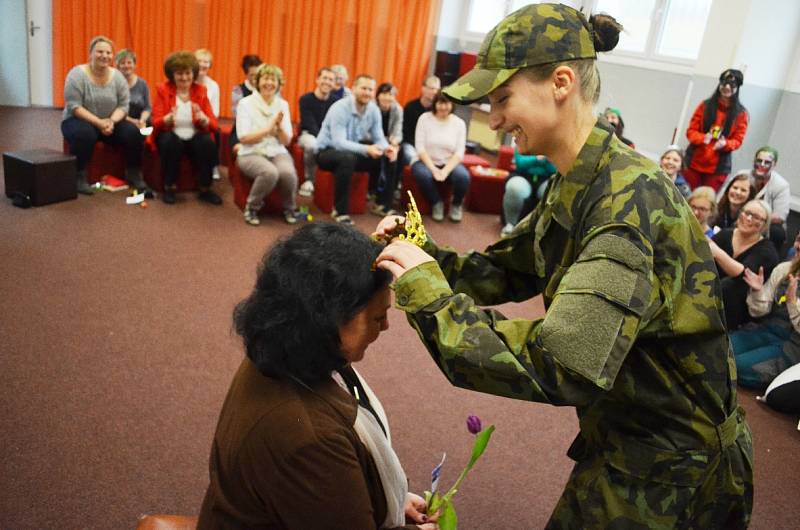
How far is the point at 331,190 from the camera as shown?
18.2 ft

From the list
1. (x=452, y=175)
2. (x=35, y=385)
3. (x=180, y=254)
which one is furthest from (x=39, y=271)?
(x=452, y=175)

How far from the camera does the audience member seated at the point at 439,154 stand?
227 inches

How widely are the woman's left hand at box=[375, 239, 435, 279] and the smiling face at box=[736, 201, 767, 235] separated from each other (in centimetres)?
335

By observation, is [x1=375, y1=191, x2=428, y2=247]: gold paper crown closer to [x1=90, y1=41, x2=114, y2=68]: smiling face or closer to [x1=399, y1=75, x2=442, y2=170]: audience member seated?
[x1=90, y1=41, x2=114, y2=68]: smiling face

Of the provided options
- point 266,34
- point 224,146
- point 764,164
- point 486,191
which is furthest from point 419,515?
point 266,34

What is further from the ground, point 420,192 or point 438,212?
point 420,192

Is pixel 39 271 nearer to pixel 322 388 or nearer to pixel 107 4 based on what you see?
pixel 322 388

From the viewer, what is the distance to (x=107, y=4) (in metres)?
7.59

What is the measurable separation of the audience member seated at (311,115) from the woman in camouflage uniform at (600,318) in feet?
15.8

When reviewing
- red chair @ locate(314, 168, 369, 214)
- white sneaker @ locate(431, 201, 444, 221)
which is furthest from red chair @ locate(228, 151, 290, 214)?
white sneaker @ locate(431, 201, 444, 221)

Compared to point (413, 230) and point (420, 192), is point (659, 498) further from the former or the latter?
point (420, 192)

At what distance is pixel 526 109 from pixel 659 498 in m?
0.76

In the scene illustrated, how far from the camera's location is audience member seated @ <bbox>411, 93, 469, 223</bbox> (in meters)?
5.76

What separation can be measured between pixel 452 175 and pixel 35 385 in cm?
383
